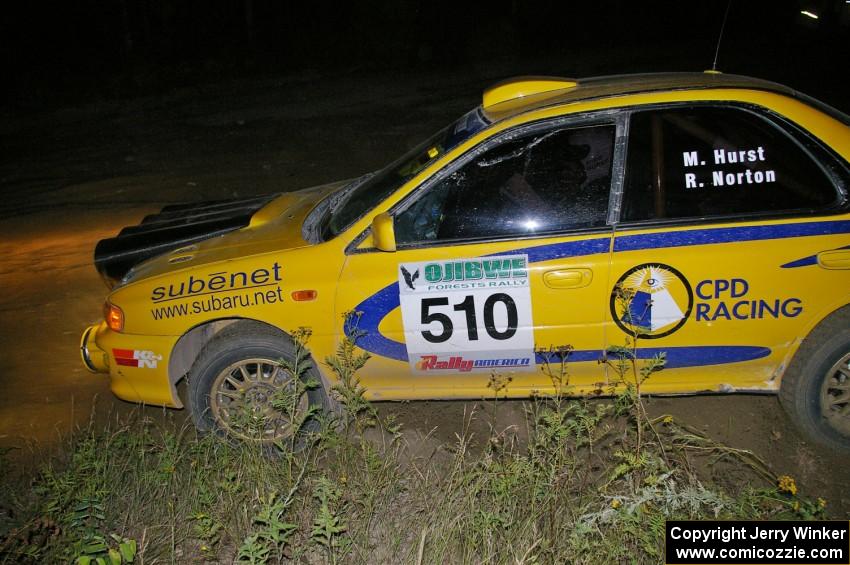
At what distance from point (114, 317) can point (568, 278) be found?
2.50 metres

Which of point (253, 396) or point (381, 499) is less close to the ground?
point (253, 396)

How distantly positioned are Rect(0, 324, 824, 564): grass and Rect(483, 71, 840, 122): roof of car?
130cm

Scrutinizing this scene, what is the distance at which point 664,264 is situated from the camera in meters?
3.57

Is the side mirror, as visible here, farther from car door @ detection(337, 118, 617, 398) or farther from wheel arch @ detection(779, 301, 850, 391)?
wheel arch @ detection(779, 301, 850, 391)

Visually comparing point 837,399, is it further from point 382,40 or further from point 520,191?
point 382,40

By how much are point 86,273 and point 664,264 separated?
17.5 feet

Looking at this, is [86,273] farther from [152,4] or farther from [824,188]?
[152,4]

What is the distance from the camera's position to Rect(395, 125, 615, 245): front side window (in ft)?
12.1

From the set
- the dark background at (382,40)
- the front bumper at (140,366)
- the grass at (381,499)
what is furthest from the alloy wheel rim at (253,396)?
the dark background at (382,40)

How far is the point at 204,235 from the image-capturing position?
4758mm

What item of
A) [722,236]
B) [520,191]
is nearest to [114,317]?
[520,191]

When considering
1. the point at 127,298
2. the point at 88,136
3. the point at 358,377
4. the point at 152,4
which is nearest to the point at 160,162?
the point at 88,136

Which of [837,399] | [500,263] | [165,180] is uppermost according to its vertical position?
[165,180]

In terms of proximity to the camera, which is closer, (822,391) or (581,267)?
(581,267)
